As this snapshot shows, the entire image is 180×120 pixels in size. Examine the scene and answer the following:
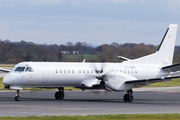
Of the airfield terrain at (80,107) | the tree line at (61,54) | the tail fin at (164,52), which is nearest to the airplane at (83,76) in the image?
the tail fin at (164,52)

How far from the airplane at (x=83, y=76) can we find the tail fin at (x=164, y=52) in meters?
0.70

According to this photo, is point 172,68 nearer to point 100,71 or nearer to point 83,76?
point 100,71

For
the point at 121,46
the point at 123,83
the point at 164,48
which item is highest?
the point at 121,46

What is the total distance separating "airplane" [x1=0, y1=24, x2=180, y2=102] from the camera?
914 inches

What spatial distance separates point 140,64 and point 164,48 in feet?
9.22

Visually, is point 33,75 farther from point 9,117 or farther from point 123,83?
point 9,117

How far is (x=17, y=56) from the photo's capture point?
5406 cm

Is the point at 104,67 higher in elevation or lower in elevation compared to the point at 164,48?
lower

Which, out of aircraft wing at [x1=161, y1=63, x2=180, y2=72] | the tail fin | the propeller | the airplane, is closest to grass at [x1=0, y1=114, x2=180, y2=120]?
the airplane

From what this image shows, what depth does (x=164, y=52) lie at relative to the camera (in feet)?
96.7

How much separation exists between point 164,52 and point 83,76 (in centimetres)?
843

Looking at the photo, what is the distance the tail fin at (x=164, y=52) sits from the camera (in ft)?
95.9

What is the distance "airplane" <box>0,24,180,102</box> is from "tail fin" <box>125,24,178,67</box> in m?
0.70

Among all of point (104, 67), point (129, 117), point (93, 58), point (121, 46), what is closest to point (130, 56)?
point (121, 46)
